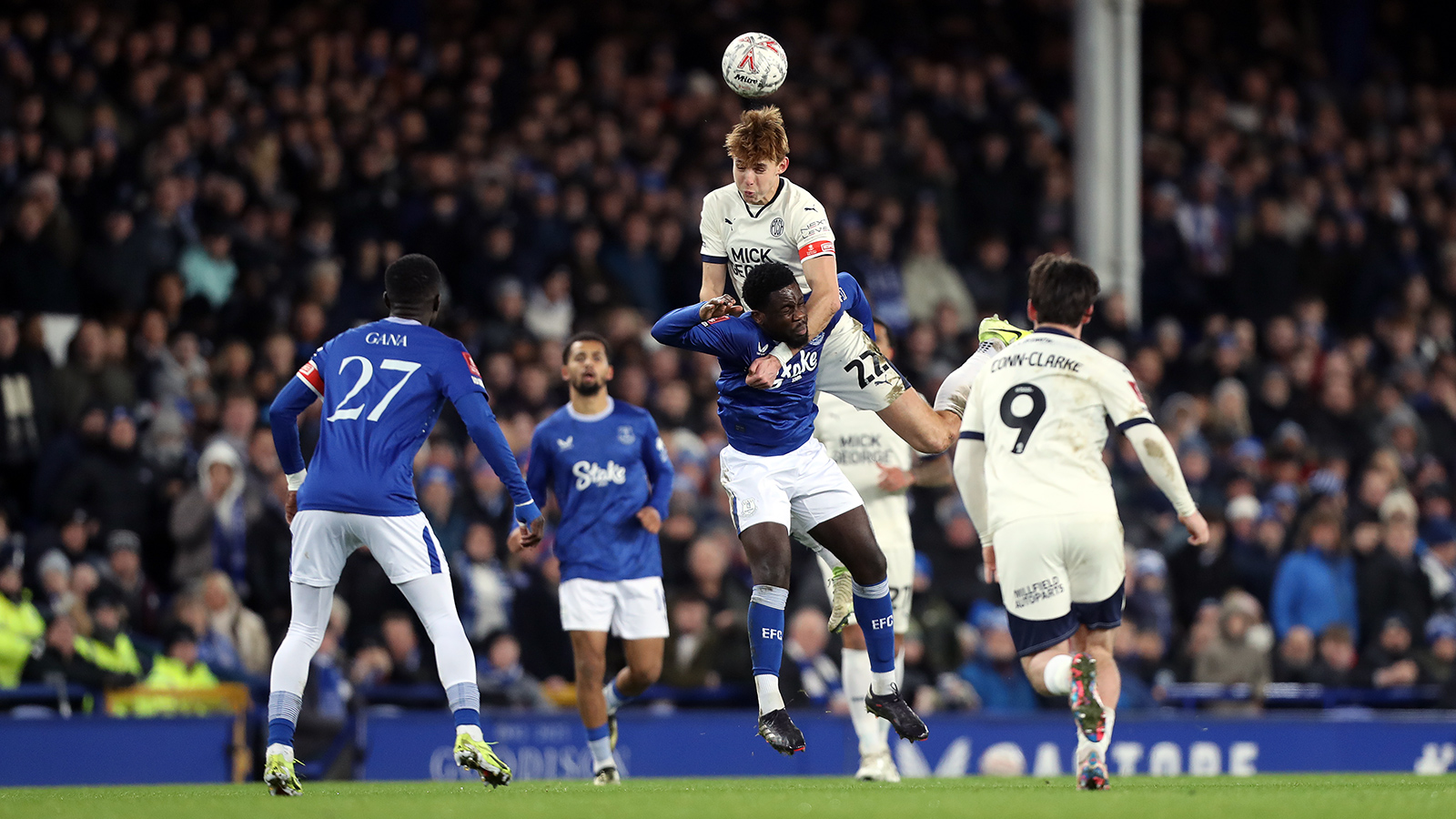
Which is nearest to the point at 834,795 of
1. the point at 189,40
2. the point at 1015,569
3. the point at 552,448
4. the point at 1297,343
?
the point at 1015,569

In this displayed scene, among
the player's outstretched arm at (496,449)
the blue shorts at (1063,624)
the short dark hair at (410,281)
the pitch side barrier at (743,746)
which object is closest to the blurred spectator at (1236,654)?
the pitch side barrier at (743,746)

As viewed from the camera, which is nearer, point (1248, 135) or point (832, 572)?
point (832, 572)

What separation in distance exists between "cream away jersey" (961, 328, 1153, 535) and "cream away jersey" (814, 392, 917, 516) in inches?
118

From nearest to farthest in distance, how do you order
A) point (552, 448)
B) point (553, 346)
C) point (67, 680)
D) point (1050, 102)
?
point (552, 448) < point (67, 680) < point (553, 346) < point (1050, 102)

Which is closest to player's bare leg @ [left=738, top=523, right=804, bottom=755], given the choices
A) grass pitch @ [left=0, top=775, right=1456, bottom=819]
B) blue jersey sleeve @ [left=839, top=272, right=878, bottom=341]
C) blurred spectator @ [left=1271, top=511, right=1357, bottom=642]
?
grass pitch @ [left=0, top=775, right=1456, bottom=819]

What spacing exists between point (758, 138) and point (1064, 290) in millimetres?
1874

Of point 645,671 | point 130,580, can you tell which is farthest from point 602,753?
point 130,580

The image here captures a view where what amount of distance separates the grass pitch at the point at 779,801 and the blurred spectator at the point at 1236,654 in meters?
5.51

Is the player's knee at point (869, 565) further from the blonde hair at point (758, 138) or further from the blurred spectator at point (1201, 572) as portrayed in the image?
the blurred spectator at point (1201, 572)

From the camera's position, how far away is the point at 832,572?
34.6ft

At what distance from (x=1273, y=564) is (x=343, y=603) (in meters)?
8.67

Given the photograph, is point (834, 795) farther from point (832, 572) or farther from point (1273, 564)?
point (1273, 564)

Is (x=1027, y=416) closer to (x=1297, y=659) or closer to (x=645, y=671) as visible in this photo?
(x=645, y=671)

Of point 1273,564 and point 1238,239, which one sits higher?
point 1238,239
